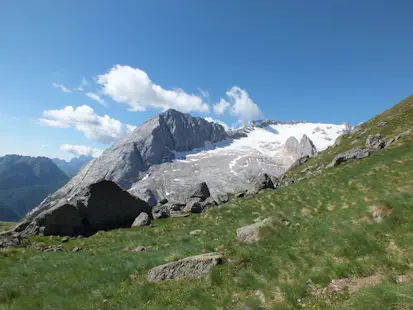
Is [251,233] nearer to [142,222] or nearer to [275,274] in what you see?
[275,274]

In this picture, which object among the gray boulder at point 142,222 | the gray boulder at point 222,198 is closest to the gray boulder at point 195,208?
the gray boulder at point 222,198

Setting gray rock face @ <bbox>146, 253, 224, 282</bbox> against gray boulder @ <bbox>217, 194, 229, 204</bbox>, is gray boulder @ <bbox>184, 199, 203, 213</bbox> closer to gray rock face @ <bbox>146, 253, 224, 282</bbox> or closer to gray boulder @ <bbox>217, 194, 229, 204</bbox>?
gray boulder @ <bbox>217, 194, 229, 204</bbox>

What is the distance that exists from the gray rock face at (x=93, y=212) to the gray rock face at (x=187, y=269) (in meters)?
29.3

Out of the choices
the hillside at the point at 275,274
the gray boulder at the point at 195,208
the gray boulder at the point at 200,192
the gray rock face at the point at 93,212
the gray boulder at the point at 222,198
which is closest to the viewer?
the hillside at the point at 275,274

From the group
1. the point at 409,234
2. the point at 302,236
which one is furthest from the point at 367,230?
the point at 302,236

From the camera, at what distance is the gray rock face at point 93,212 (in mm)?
36469

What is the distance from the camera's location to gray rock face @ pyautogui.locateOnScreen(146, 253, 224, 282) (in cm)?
1234

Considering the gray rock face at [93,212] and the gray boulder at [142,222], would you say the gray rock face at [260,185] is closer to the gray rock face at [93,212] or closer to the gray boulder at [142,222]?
the gray boulder at [142,222]

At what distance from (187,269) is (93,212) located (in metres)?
32.1

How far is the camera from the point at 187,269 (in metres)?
12.6

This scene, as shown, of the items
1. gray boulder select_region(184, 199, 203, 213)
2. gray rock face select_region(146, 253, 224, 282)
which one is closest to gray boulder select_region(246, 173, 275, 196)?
gray boulder select_region(184, 199, 203, 213)

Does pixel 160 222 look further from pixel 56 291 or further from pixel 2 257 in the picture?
pixel 56 291

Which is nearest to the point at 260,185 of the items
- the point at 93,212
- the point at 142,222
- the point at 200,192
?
the point at 200,192

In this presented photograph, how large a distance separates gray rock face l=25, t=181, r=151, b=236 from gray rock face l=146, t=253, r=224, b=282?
2926 cm
